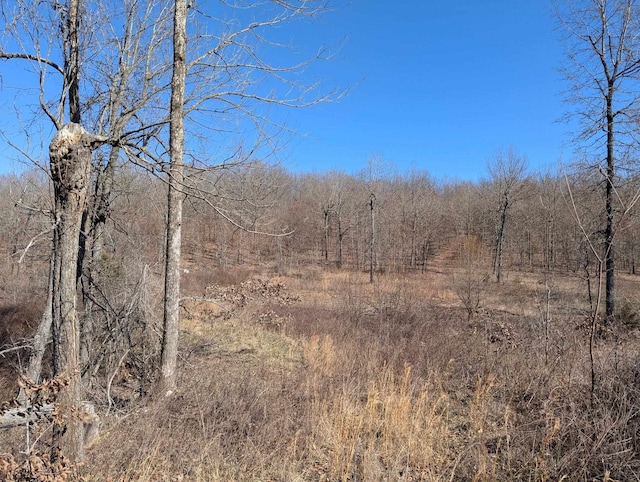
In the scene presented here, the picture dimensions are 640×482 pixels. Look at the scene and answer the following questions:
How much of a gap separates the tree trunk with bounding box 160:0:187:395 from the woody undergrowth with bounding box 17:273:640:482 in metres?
0.43

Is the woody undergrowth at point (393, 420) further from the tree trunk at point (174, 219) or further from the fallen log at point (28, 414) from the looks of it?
the fallen log at point (28, 414)

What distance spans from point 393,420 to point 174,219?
3.21 metres

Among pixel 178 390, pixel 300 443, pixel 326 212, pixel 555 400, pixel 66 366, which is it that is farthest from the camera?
pixel 326 212

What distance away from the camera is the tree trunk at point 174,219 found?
4387 millimetres

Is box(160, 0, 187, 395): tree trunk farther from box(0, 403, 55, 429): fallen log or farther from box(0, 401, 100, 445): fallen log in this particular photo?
box(0, 403, 55, 429): fallen log

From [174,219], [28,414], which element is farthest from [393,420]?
[174,219]

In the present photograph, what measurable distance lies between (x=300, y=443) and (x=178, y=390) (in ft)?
5.57

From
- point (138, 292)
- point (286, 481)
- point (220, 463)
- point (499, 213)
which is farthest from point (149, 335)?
point (499, 213)

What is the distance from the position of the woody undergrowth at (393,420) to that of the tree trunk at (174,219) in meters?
0.43

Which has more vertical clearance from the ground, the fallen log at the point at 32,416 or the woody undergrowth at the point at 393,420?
the fallen log at the point at 32,416

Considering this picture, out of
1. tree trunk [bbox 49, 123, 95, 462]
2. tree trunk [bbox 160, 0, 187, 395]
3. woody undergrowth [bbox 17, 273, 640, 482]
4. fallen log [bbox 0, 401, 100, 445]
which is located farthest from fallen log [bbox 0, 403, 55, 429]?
tree trunk [bbox 160, 0, 187, 395]

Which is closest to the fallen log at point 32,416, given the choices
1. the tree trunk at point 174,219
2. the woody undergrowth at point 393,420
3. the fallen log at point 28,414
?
the fallen log at point 28,414

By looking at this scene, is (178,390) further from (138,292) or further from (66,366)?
(66,366)

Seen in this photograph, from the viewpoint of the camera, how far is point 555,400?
4227 millimetres
